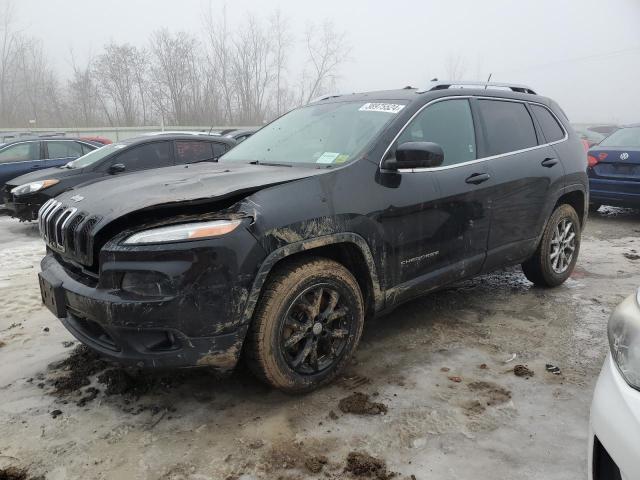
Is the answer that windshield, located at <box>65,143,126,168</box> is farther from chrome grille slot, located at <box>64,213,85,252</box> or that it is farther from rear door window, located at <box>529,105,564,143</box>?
rear door window, located at <box>529,105,564,143</box>

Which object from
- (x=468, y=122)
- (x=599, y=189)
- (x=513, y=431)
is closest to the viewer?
(x=513, y=431)

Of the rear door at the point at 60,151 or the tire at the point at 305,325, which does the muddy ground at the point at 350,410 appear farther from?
the rear door at the point at 60,151

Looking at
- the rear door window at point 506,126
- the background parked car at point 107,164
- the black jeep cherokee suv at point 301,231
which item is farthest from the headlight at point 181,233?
the background parked car at point 107,164

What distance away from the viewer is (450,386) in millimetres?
2977

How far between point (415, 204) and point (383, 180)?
29 cm

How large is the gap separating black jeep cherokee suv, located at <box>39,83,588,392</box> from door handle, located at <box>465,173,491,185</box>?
1cm

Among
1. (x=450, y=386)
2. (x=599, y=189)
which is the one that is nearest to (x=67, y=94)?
(x=599, y=189)

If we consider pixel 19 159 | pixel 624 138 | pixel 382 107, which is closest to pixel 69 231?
pixel 382 107

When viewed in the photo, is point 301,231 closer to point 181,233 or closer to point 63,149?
point 181,233

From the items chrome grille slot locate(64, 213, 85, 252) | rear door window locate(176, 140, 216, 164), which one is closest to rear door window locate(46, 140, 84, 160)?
rear door window locate(176, 140, 216, 164)

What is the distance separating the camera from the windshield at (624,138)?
8.26 metres

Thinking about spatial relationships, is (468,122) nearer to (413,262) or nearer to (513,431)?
(413,262)

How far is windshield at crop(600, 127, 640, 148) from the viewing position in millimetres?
8255

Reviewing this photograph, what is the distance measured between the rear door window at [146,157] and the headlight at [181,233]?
18.8ft
